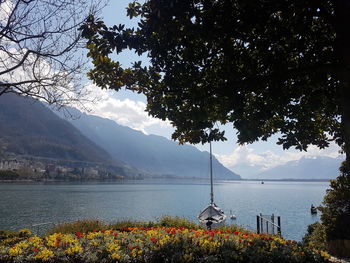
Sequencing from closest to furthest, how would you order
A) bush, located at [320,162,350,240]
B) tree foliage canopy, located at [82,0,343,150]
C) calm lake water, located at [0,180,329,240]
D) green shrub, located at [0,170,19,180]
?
1. tree foliage canopy, located at [82,0,343,150]
2. bush, located at [320,162,350,240]
3. calm lake water, located at [0,180,329,240]
4. green shrub, located at [0,170,19,180]

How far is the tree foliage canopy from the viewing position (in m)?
7.64

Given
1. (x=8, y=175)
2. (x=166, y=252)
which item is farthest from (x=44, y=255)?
(x=8, y=175)

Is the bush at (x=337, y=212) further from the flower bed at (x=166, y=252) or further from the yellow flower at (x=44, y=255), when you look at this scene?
the yellow flower at (x=44, y=255)

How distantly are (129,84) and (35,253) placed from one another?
17.1 ft

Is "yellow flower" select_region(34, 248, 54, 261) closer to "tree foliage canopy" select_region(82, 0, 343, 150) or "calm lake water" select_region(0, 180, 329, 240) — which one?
"tree foliage canopy" select_region(82, 0, 343, 150)

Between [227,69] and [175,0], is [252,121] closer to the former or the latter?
[227,69]

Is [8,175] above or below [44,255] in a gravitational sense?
below

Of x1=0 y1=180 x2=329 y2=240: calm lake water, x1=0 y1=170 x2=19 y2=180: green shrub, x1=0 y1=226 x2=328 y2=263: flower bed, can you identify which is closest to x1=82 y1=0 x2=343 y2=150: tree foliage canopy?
x1=0 y1=226 x2=328 y2=263: flower bed

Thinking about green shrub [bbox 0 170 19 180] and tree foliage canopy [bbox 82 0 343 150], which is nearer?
tree foliage canopy [bbox 82 0 343 150]

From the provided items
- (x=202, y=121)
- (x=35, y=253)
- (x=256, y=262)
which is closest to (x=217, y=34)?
(x=202, y=121)

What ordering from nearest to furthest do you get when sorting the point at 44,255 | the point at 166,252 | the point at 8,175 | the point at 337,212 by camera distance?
the point at 44,255 → the point at 166,252 → the point at 337,212 → the point at 8,175

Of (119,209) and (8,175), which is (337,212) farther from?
(8,175)

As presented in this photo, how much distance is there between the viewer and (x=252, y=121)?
933 centimetres

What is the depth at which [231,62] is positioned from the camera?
348 inches
